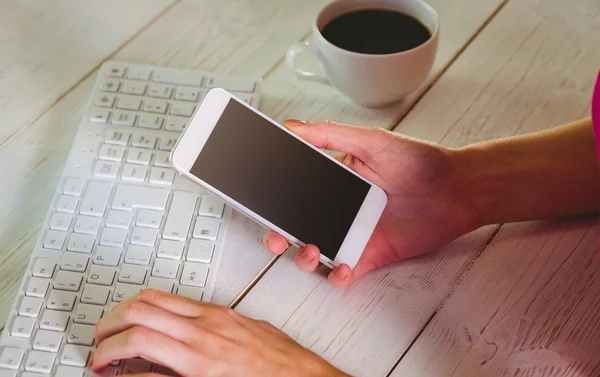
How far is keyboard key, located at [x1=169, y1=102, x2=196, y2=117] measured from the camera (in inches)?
31.1

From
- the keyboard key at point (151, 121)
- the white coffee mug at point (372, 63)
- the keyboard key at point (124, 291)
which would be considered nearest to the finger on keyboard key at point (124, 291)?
the keyboard key at point (124, 291)

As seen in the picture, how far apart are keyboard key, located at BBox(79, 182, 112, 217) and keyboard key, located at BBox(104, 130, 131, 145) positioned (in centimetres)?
6

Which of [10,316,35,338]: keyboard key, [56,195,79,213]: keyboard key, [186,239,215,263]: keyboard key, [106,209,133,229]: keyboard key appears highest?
[186,239,215,263]: keyboard key

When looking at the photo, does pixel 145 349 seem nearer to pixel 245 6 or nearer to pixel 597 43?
pixel 245 6

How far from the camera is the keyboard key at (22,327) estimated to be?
61 cm

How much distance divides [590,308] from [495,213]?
0.13m

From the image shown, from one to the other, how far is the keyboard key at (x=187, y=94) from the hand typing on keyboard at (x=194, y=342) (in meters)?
0.28

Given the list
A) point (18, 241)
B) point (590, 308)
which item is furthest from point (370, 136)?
point (18, 241)

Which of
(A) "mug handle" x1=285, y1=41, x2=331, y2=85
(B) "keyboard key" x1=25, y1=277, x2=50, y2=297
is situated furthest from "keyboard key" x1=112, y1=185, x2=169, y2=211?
(A) "mug handle" x1=285, y1=41, x2=331, y2=85

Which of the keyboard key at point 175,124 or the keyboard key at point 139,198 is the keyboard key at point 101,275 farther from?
the keyboard key at point 175,124

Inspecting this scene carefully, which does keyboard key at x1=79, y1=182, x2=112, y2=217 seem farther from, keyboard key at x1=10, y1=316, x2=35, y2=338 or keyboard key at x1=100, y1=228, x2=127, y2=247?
keyboard key at x1=10, y1=316, x2=35, y2=338

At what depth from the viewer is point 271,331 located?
61 centimetres

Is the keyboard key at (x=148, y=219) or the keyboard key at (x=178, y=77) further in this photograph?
the keyboard key at (x=178, y=77)

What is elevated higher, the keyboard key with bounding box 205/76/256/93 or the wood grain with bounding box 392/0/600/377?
the wood grain with bounding box 392/0/600/377
